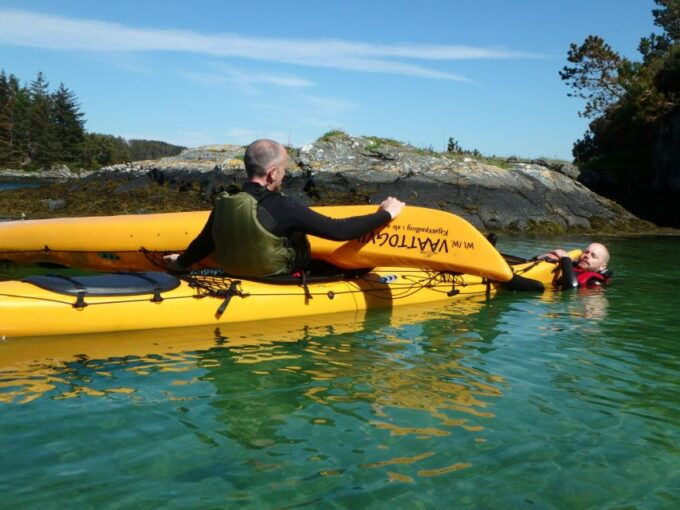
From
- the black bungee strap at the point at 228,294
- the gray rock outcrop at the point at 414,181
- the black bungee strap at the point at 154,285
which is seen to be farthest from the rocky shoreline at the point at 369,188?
the black bungee strap at the point at 154,285

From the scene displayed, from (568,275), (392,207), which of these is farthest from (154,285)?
(568,275)

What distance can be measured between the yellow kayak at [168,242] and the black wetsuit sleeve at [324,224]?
2.08ft

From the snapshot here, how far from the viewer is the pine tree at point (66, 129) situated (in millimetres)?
79688

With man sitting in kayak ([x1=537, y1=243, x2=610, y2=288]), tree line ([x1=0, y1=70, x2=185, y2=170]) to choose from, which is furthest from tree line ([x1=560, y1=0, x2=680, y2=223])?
tree line ([x1=0, y1=70, x2=185, y2=170])

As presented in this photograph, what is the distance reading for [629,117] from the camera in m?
28.1

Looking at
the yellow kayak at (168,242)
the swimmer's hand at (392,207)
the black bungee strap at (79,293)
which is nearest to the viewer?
the black bungee strap at (79,293)

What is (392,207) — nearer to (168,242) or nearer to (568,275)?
(168,242)

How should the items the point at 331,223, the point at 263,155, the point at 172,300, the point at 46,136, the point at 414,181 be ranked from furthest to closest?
the point at 46,136, the point at 414,181, the point at 331,223, the point at 172,300, the point at 263,155

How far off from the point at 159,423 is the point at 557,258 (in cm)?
695

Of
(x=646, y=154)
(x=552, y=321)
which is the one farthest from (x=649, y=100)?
(x=552, y=321)

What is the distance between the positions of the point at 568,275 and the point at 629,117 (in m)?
23.0

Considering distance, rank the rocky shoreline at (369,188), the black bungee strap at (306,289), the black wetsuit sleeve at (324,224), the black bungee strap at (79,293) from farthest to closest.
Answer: the rocky shoreline at (369,188) < the black bungee strap at (306,289) < the black wetsuit sleeve at (324,224) < the black bungee strap at (79,293)

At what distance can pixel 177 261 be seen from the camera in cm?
630

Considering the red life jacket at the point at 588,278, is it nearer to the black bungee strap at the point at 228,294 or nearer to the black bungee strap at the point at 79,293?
the black bungee strap at the point at 228,294
